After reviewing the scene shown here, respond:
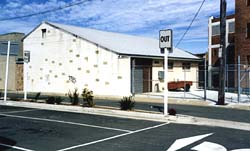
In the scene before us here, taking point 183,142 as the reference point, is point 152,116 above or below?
above

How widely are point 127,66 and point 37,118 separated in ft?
41.4

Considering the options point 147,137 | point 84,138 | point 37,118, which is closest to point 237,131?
point 147,137

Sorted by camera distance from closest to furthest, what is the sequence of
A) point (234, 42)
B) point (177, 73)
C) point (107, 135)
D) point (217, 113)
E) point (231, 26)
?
point (107, 135) → point (217, 113) → point (177, 73) → point (234, 42) → point (231, 26)

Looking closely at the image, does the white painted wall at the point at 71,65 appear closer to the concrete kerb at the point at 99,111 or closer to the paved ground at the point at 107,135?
the concrete kerb at the point at 99,111

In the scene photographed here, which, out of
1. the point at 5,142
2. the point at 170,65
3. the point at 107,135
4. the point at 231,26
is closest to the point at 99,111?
the point at 107,135

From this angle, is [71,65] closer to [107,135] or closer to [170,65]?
[170,65]

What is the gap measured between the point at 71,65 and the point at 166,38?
17.0m

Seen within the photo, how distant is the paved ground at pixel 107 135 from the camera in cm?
836

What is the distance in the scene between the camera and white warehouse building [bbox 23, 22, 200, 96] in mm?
25672

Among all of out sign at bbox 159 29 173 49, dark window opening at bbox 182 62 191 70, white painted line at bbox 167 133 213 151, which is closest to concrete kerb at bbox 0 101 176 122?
out sign at bbox 159 29 173 49

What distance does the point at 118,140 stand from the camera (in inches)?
359

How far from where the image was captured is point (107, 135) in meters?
9.84

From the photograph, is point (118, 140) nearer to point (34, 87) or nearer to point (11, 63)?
point (34, 87)

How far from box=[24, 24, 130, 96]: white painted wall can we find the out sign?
11.9 meters
